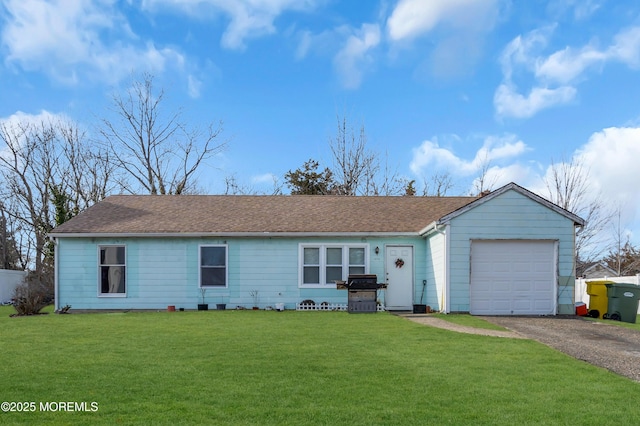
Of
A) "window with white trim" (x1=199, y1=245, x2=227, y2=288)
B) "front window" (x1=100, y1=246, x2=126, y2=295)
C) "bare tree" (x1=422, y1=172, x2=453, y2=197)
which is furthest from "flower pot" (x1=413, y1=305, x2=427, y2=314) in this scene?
"bare tree" (x1=422, y1=172, x2=453, y2=197)

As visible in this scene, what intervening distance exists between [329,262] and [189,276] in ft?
14.8

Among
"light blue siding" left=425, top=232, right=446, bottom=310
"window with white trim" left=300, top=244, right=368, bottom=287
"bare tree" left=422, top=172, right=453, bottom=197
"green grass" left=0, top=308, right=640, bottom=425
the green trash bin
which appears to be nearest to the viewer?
"green grass" left=0, top=308, right=640, bottom=425

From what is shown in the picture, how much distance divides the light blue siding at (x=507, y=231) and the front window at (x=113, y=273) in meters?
10.3

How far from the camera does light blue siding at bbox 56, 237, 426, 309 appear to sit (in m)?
18.6

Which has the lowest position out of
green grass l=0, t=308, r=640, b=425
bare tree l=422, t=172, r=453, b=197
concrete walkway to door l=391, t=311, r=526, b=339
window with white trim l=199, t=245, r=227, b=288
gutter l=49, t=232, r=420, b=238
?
concrete walkway to door l=391, t=311, r=526, b=339

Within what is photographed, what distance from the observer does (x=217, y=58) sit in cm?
1973

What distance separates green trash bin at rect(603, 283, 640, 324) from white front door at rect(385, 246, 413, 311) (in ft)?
19.0

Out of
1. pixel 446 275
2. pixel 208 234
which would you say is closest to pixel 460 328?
pixel 446 275

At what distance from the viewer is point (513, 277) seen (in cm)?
1641

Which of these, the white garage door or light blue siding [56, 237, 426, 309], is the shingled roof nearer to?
light blue siding [56, 237, 426, 309]

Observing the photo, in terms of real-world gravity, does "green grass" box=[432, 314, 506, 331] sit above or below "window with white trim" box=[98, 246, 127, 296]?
below

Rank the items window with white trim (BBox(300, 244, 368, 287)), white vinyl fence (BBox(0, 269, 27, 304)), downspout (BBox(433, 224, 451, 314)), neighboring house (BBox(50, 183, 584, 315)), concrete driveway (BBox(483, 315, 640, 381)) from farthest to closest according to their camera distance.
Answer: white vinyl fence (BBox(0, 269, 27, 304)) < window with white trim (BBox(300, 244, 368, 287)) < neighboring house (BBox(50, 183, 584, 315)) < downspout (BBox(433, 224, 451, 314)) < concrete driveway (BBox(483, 315, 640, 381))

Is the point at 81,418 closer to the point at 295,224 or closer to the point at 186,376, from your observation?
the point at 186,376

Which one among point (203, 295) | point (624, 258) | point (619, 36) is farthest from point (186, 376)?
point (624, 258)
